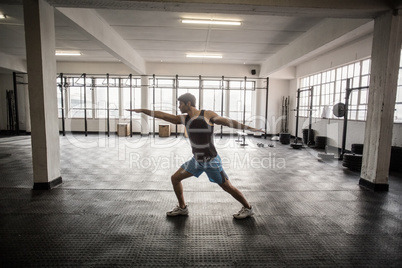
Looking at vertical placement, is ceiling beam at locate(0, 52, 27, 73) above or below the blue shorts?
above

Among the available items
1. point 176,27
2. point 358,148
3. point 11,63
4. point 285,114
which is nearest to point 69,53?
point 11,63

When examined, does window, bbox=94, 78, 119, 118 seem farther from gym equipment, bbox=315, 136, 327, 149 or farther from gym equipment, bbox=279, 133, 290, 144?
gym equipment, bbox=315, 136, 327, 149

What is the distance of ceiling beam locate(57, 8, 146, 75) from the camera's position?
14.2 ft

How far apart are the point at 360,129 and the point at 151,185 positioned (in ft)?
18.8

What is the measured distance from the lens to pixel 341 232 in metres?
2.37

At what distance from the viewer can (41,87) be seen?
11.0 ft

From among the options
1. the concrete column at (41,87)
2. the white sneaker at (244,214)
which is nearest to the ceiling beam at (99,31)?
the concrete column at (41,87)

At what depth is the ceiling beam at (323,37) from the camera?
4.41 meters

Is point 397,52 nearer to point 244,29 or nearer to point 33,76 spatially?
point 244,29

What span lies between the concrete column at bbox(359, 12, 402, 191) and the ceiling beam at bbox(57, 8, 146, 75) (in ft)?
16.4

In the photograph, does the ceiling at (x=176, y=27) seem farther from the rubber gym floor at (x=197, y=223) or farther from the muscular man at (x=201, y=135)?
the rubber gym floor at (x=197, y=223)

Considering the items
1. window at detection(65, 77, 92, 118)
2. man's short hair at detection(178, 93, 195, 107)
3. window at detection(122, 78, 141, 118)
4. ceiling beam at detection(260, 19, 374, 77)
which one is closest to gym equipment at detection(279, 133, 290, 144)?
ceiling beam at detection(260, 19, 374, 77)

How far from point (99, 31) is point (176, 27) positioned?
5.86 feet

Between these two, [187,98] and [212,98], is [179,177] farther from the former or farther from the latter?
[212,98]
